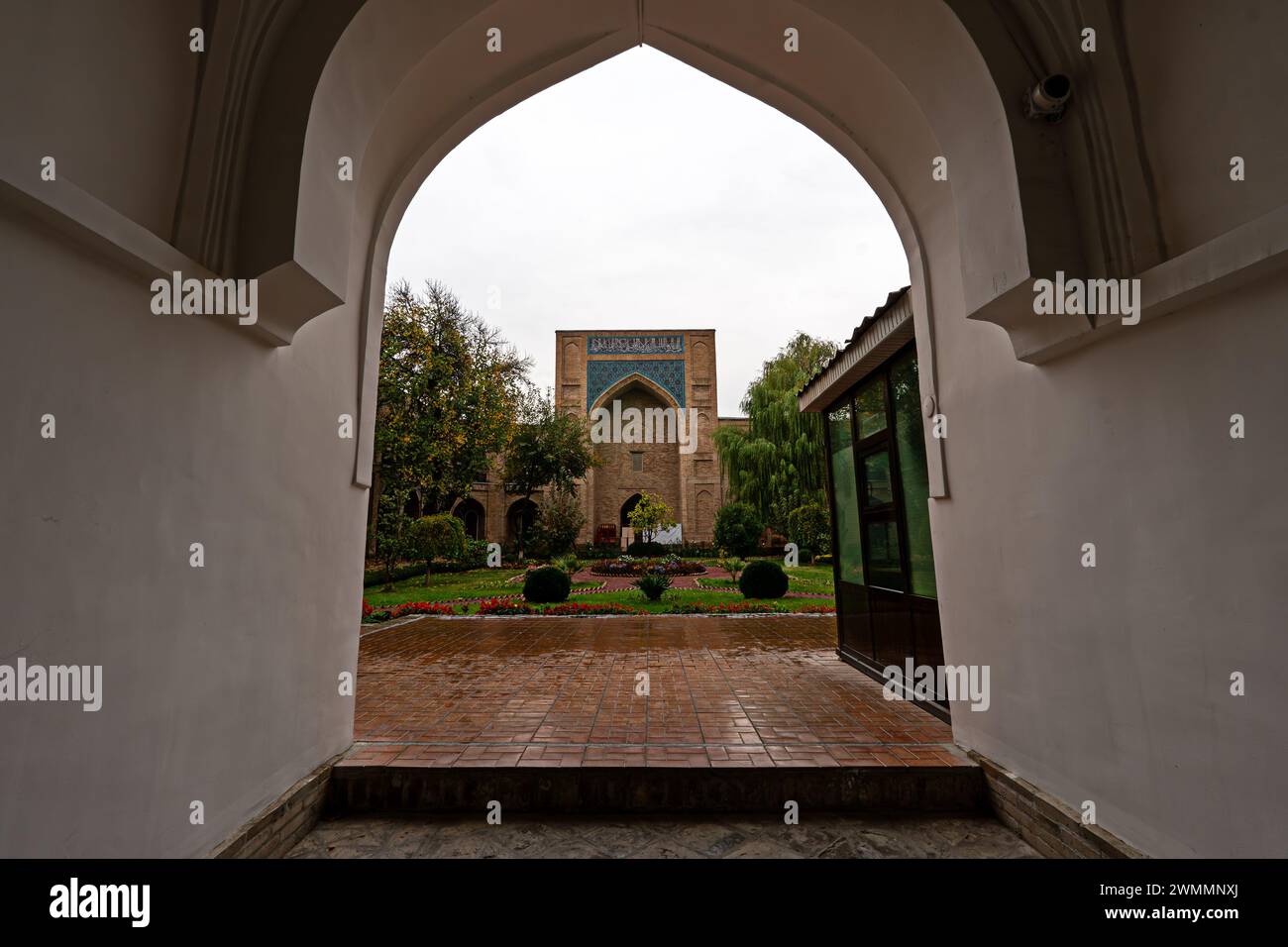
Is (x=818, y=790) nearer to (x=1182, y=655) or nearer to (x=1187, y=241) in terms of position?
(x=1182, y=655)

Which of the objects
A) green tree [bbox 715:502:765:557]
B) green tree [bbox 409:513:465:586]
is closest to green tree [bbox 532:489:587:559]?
green tree [bbox 715:502:765:557]

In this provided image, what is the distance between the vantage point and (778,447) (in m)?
21.0

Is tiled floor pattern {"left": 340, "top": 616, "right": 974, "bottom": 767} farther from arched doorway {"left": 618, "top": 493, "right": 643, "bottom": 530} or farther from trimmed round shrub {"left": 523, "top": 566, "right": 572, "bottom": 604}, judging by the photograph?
arched doorway {"left": 618, "top": 493, "right": 643, "bottom": 530}

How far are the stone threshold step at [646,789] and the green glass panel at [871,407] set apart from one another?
9.23ft

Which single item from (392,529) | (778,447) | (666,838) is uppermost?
Answer: (778,447)

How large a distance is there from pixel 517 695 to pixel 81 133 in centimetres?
417

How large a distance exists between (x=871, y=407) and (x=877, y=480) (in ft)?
2.17

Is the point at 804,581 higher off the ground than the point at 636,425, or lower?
lower

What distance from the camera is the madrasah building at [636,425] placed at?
92.2 ft

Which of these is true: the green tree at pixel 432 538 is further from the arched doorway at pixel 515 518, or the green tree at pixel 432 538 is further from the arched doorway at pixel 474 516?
the arched doorway at pixel 474 516

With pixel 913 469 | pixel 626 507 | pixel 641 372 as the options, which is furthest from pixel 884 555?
pixel 626 507
